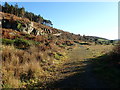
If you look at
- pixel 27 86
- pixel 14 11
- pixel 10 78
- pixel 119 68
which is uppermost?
pixel 14 11

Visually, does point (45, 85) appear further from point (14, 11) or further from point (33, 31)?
point (14, 11)

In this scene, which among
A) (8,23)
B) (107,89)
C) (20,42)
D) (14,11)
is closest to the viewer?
(107,89)

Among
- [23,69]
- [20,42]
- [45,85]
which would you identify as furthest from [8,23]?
[45,85]

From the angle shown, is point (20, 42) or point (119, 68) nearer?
point (119, 68)

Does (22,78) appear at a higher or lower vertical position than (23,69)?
lower

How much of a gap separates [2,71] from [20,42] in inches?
317

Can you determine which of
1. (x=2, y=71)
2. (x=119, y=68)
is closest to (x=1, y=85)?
(x=2, y=71)

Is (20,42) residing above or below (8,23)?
below

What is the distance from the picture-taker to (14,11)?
2559 inches

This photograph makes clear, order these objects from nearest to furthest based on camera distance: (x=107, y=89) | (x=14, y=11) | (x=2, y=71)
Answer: (x=107, y=89), (x=2, y=71), (x=14, y=11)

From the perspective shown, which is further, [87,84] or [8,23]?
[8,23]

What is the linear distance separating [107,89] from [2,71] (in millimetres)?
5155

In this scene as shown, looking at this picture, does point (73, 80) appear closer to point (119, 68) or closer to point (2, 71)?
point (119, 68)

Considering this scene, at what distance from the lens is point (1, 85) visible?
4.41 m
